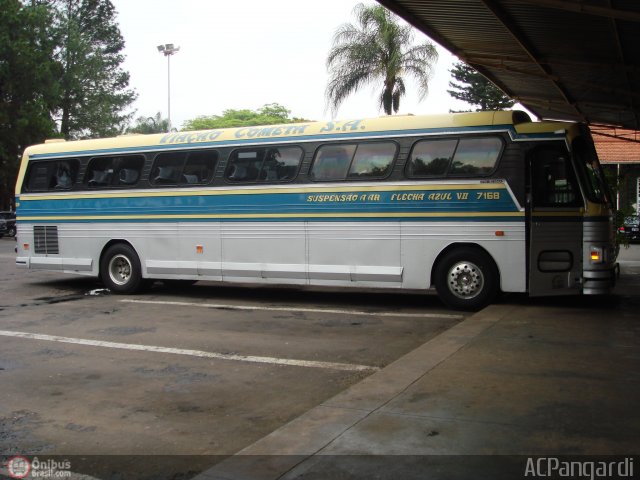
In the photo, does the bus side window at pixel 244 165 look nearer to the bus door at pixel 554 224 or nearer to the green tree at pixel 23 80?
the bus door at pixel 554 224

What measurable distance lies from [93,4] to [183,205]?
41601 millimetres

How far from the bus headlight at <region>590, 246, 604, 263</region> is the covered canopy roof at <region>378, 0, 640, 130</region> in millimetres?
3295

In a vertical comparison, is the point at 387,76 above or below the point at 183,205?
above

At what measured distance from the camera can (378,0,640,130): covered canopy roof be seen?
383 inches

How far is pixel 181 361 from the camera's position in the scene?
24.2 ft

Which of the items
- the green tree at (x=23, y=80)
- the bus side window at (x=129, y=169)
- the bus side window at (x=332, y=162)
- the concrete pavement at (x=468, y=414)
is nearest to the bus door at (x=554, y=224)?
the concrete pavement at (x=468, y=414)

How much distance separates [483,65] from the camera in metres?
14.2

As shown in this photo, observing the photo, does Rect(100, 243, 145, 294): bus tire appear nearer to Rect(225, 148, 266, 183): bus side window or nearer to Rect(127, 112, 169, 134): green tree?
Rect(225, 148, 266, 183): bus side window

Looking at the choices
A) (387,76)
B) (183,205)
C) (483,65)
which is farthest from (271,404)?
(387,76)

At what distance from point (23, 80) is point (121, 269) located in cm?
2976

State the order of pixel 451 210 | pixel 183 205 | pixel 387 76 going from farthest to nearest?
pixel 387 76, pixel 183 205, pixel 451 210

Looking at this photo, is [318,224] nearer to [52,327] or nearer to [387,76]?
[52,327]

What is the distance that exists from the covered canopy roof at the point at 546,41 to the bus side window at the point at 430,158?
2062 millimetres

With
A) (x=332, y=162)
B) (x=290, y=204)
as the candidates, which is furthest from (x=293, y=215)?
(x=332, y=162)
